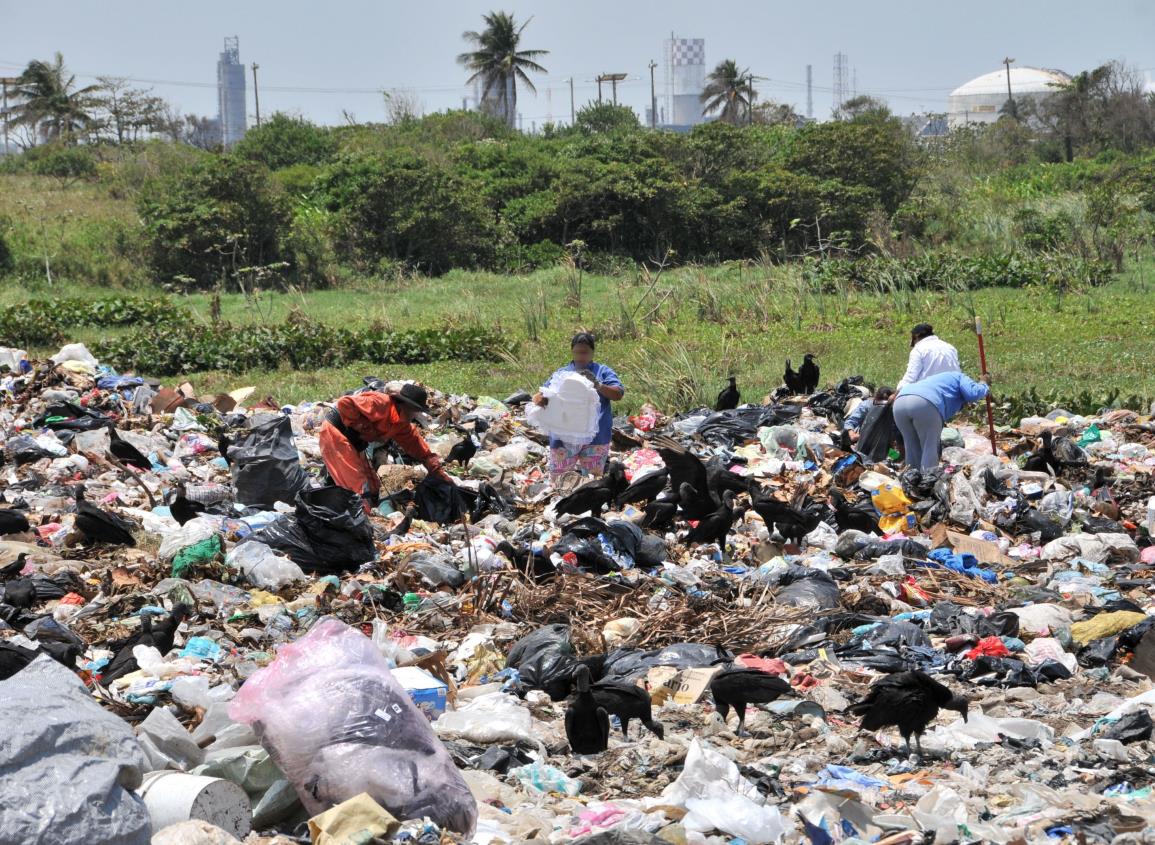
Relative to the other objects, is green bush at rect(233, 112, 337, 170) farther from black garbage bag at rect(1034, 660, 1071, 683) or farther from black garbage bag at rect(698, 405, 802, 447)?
black garbage bag at rect(1034, 660, 1071, 683)

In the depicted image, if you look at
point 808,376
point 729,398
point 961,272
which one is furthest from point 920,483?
point 961,272

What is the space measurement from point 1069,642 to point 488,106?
43.2 m

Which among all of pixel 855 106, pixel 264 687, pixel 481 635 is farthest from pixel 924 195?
pixel 264 687

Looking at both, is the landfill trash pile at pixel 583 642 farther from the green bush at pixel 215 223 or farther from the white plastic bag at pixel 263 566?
the green bush at pixel 215 223

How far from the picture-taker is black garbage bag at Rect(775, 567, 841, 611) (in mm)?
5676

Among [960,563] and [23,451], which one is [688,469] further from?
[23,451]

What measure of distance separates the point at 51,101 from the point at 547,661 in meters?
40.3

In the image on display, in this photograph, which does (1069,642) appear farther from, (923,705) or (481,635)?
(481,635)

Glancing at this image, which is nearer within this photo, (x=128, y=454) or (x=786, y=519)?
(x=786, y=519)

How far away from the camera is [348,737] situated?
10.9ft

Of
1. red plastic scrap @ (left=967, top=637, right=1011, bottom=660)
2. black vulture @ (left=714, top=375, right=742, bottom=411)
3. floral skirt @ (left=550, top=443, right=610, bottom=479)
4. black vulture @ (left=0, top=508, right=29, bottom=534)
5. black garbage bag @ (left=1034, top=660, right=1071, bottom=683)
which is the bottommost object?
black garbage bag @ (left=1034, top=660, right=1071, bottom=683)

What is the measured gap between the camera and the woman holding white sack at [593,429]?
752 cm

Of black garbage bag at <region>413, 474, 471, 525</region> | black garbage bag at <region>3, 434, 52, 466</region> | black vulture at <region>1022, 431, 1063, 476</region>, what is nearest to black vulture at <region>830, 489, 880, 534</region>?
black vulture at <region>1022, 431, 1063, 476</region>

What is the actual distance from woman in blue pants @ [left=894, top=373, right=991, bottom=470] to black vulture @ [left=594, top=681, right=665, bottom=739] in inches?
174
